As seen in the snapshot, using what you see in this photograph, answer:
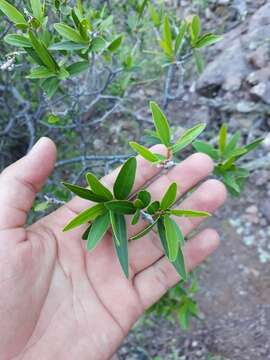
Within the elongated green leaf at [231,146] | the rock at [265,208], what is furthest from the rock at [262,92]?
the elongated green leaf at [231,146]

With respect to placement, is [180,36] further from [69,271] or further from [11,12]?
[69,271]

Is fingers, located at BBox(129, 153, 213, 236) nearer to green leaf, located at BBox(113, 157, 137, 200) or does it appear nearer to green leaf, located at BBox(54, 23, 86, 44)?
green leaf, located at BBox(113, 157, 137, 200)

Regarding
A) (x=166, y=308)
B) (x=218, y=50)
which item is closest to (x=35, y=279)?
(x=166, y=308)

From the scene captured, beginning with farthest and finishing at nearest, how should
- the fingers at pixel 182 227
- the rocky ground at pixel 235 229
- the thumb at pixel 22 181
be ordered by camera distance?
the rocky ground at pixel 235 229 < the fingers at pixel 182 227 < the thumb at pixel 22 181

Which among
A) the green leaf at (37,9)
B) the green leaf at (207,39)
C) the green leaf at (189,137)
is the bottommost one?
the green leaf at (189,137)

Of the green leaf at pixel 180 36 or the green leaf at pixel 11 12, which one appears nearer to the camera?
the green leaf at pixel 11 12

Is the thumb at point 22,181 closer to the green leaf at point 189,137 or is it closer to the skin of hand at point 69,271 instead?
the skin of hand at point 69,271

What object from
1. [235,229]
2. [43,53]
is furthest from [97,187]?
[235,229]
